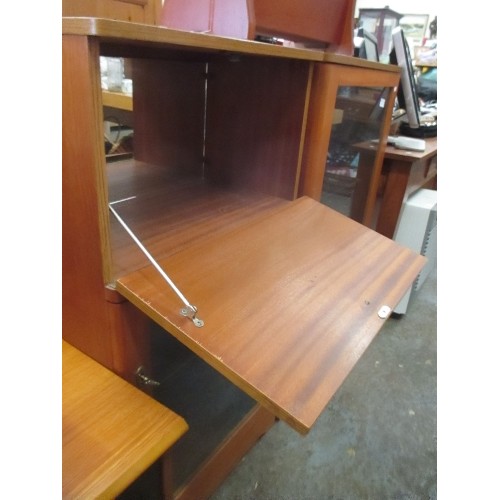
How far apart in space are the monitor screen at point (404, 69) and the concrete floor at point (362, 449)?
3.19ft

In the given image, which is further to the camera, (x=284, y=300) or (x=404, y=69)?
(x=404, y=69)

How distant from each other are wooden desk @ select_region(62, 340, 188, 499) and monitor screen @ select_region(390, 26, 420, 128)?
1.25 metres

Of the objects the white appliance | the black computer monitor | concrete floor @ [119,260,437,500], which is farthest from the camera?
the white appliance

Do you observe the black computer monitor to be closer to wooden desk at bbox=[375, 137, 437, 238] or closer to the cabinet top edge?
wooden desk at bbox=[375, 137, 437, 238]

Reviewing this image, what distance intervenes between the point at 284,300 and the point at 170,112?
699 millimetres

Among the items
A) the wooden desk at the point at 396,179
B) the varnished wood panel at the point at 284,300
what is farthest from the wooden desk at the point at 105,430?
the wooden desk at the point at 396,179

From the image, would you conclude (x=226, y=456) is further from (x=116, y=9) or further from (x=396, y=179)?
(x=116, y=9)

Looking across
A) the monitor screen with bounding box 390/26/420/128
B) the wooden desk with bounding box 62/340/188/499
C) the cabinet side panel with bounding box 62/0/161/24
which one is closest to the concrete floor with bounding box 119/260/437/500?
the wooden desk with bounding box 62/340/188/499

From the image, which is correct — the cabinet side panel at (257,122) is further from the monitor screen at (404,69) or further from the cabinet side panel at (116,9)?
the monitor screen at (404,69)

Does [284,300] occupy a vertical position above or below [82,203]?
below

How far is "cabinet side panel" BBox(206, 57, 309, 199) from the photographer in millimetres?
855

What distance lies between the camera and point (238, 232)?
76cm

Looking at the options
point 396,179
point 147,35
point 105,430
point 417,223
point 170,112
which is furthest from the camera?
point 417,223

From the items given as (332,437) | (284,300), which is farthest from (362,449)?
(284,300)
